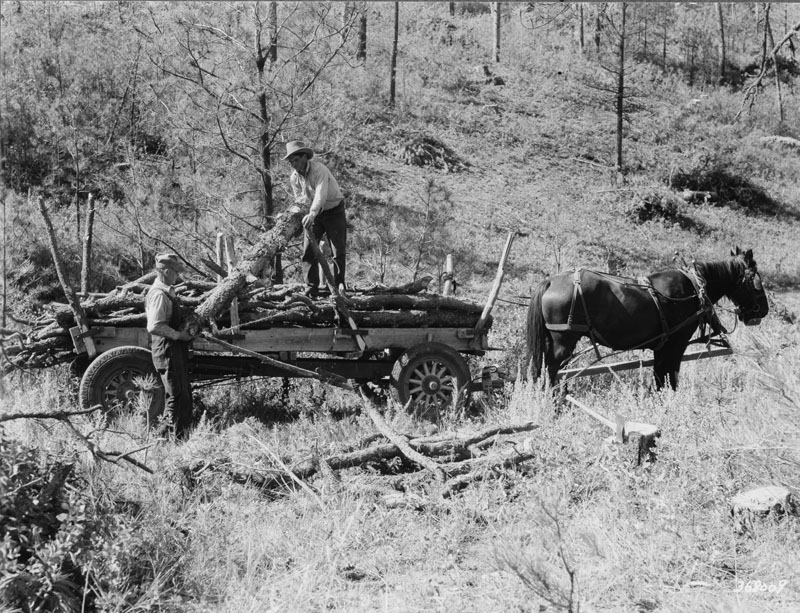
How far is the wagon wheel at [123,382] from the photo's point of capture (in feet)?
24.0

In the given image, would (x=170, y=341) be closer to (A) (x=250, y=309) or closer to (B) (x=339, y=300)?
(A) (x=250, y=309)

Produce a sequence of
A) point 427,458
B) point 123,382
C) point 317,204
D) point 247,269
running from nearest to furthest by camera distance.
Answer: point 427,458
point 123,382
point 247,269
point 317,204

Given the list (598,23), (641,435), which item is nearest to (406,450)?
(641,435)

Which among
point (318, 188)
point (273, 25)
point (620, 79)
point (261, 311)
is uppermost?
point (620, 79)

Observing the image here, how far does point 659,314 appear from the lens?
29.4 feet

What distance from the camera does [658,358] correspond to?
923 centimetres

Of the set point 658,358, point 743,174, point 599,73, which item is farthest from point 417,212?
point 599,73

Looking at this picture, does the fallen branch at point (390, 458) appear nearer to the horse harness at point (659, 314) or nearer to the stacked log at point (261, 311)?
the stacked log at point (261, 311)

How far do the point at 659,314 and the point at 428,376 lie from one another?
280 cm

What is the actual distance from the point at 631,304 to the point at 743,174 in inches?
882

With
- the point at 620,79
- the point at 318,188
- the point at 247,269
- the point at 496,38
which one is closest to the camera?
the point at 247,269

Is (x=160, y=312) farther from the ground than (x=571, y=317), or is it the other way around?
(x=160, y=312)

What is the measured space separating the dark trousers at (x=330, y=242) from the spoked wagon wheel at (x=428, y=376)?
1.19m

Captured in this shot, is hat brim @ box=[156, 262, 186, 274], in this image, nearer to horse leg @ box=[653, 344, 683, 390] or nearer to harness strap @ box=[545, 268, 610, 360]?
harness strap @ box=[545, 268, 610, 360]
